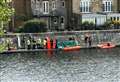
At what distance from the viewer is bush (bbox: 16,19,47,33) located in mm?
103750

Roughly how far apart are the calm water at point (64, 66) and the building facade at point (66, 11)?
21.3 meters

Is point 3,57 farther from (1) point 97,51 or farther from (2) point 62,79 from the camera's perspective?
(2) point 62,79

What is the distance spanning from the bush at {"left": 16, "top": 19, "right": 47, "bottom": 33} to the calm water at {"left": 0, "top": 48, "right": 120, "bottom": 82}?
1157cm

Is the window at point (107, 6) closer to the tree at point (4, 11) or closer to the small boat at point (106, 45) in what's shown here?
the small boat at point (106, 45)

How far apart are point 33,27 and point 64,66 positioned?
25119mm

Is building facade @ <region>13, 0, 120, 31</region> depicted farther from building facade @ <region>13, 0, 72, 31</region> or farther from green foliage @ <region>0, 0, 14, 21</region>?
green foliage @ <region>0, 0, 14, 21</region>

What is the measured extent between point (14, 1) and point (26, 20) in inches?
187

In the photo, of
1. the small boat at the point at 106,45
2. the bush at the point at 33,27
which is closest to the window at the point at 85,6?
the bush at the point at 33,27

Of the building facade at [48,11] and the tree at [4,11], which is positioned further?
the building facade at [48,11]

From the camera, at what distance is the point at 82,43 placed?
98812mm

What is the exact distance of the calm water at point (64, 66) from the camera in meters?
70.2

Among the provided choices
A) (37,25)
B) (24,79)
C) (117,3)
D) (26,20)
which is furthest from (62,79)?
(117,3)

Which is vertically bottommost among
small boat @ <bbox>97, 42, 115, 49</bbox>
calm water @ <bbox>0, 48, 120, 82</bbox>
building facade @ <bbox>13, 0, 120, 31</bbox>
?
calm water @ <bbox>0, 48, 120, 82</bbox>

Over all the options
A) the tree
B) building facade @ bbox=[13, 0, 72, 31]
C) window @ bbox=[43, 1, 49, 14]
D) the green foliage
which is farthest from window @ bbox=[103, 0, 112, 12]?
the green foliage
